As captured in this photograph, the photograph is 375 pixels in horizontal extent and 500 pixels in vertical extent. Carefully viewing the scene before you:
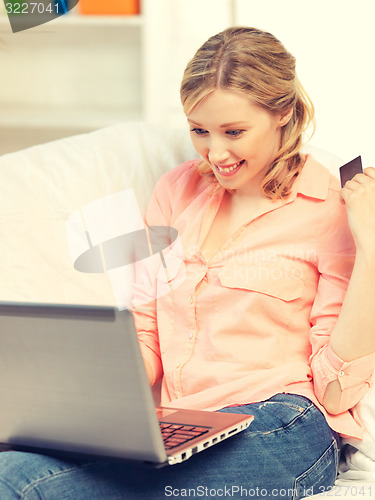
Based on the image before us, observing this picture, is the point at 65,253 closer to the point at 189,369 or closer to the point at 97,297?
the point at 97,297

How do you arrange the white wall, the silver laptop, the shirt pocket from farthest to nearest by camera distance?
1. the white wall
2. the shirt pocket
3. the silver laptop

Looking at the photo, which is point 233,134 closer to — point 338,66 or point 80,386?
point 80,386

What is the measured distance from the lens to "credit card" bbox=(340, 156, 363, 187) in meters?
1.04

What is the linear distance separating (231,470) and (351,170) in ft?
1.54

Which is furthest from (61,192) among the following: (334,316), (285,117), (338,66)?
(338,66)

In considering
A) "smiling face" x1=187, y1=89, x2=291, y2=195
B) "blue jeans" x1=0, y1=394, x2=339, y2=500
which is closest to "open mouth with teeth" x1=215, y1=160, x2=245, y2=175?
"smiling face" x1=187, y1=89, x2=291, y2=195

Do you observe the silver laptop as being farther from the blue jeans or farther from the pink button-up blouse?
the pink button-up blouse

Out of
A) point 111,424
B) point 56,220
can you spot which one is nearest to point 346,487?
point 111,424

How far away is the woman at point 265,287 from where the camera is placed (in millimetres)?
976

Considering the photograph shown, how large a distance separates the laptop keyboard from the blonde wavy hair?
42 centimetres

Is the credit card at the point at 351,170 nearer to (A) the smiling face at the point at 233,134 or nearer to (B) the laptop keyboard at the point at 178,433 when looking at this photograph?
(A) the smiling face at the point at 233,134

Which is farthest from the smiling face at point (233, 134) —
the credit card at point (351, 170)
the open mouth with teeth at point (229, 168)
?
the credit card at point (351, 170)

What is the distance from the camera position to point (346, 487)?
101 cm

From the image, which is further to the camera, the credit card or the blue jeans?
the credit card
